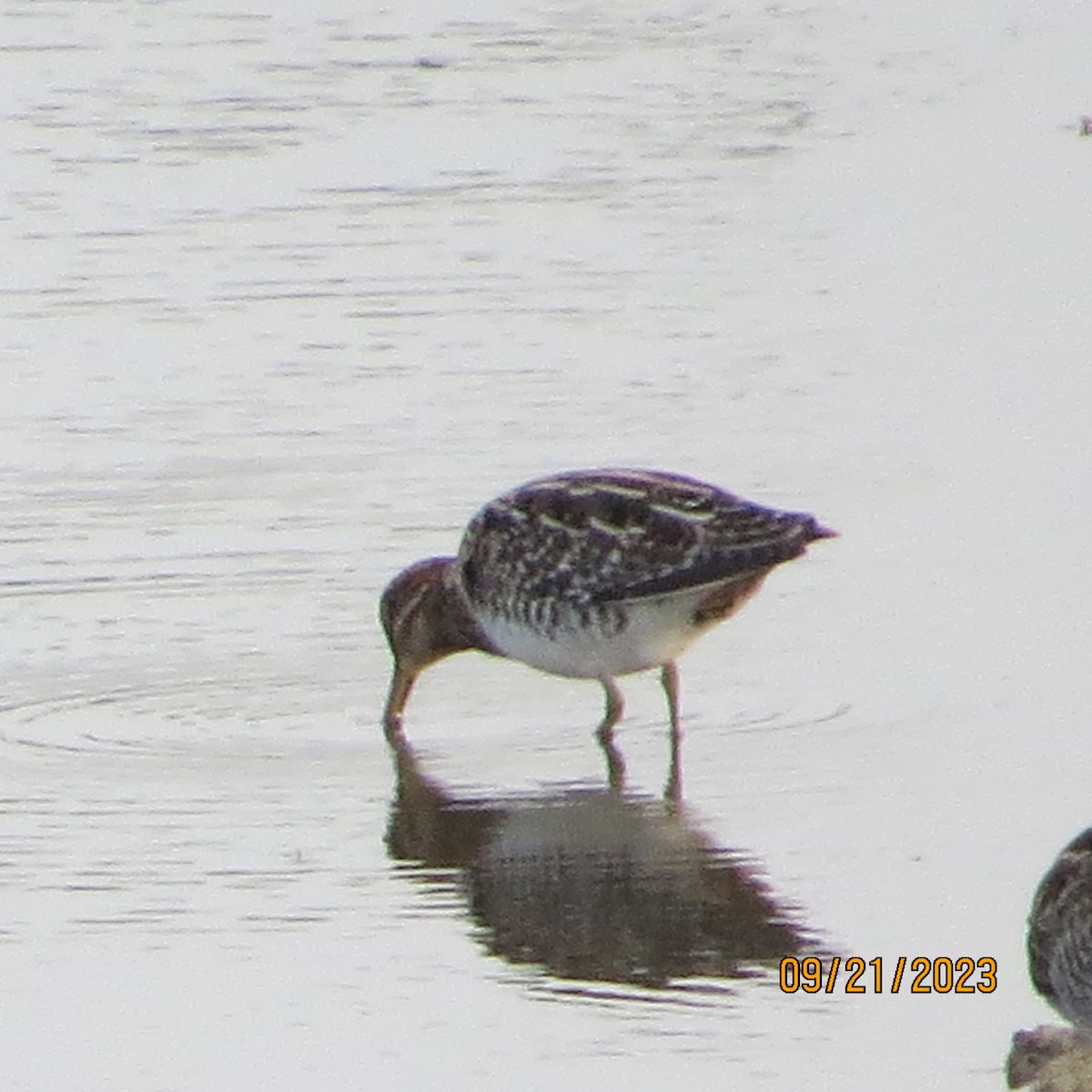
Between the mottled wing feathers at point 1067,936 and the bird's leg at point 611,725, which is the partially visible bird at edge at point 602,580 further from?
the mottled wing feathers at point 1067,936

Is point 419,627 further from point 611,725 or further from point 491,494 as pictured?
point 491,494

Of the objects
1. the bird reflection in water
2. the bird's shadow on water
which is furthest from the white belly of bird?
the bird reflection in water

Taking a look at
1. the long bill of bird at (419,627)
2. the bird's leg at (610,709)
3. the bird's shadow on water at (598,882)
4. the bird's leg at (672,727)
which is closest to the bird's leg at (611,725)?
the bird's leg at (610,709)

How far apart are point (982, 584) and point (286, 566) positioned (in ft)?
7.07

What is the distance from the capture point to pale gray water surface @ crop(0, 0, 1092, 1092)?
8.31 m

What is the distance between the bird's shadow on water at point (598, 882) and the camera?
8500 mm

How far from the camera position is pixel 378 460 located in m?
13.2

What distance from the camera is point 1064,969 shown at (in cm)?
714

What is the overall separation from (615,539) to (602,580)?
0.39ft

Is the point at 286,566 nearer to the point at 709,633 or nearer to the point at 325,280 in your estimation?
the point at 709,633

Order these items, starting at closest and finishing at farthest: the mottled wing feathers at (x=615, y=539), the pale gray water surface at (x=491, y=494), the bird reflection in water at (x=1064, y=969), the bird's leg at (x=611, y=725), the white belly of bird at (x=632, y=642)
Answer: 1. the bird reflection in water at (x=1064, y=969)
2. the pale gray water surface at (x=491, y=494)
3. the bird's leg at (x=611, y=725)
4. the mottled wing feathers at (x=615, y=539)
5. the white belly of bird at (x=632, y=642)

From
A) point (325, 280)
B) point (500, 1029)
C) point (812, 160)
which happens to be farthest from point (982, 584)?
point (812, 160)

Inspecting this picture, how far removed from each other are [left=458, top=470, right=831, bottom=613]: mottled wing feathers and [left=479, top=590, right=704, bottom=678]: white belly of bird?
0.07 m

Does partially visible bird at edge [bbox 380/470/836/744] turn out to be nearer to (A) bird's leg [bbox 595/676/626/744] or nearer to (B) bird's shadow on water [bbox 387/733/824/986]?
(A) bird's leg [bbox 595/676/626/744]
